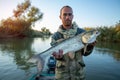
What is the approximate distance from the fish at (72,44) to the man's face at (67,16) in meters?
0.38

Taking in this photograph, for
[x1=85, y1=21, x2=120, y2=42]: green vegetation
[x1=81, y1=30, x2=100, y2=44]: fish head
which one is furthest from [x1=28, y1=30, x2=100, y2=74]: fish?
[x1=85, y1=21, x2=120, y2=42]: green vegetation

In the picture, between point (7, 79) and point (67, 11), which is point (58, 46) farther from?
point (7, 79)

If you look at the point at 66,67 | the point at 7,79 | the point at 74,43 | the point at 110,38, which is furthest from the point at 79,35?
the point at 110,38

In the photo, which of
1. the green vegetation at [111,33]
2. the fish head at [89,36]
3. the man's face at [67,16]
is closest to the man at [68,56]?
the man's face at [67,16]

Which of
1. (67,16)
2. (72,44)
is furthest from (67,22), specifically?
(72,44)

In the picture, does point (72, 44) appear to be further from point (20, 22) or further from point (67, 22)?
point (20, 22)

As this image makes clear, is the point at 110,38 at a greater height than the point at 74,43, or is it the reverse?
the point at 110,38

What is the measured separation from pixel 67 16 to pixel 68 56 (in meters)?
0.81

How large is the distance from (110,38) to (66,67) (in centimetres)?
4719

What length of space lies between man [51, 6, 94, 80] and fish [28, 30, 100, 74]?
9 cm

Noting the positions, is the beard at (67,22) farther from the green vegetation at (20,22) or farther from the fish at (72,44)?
the green vegetation at (20,22)

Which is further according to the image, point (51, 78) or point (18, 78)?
point (18, 78)

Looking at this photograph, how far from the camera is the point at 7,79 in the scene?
32.1 ft

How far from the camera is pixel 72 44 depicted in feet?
10.3
